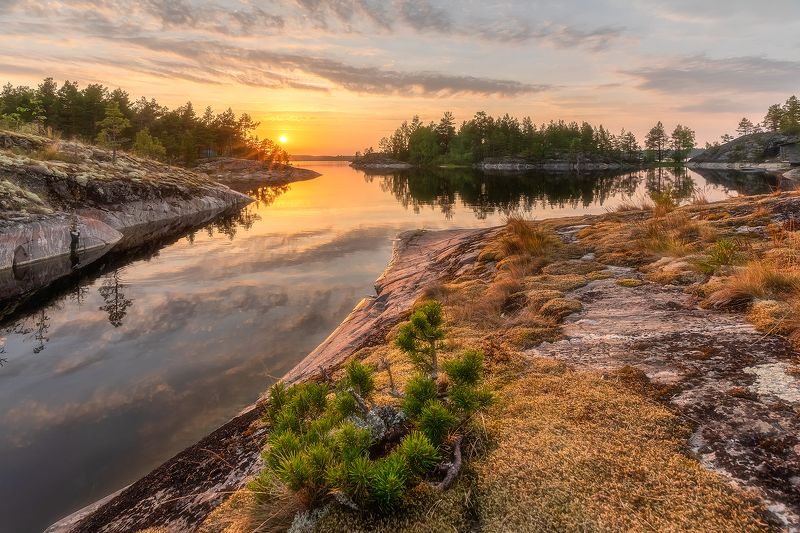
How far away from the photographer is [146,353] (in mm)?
10594

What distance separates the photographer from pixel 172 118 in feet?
319

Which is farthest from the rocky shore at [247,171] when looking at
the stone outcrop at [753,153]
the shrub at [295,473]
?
the stone outcrop at [753,153]

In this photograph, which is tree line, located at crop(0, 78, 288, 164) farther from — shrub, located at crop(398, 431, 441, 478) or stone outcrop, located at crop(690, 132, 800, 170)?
stone outcrop, located at crop(690, 132, 800, 170)

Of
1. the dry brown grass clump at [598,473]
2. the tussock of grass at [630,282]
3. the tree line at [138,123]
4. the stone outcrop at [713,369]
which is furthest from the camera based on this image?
the tree line at [138,123]

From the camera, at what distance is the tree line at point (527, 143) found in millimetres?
163125

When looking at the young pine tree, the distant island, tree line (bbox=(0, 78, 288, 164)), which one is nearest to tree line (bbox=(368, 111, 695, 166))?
the distant island

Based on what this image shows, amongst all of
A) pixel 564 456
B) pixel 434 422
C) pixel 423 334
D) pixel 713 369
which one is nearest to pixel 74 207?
pixel 423 334

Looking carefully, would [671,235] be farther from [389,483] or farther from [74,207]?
[74,207]

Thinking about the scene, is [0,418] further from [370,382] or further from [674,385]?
[674,385]

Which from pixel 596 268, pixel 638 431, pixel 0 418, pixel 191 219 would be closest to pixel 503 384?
pixel 638 431

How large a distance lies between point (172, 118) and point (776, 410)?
115 m

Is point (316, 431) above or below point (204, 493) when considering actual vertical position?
above

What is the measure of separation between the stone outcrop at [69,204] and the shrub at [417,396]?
16.8 metres

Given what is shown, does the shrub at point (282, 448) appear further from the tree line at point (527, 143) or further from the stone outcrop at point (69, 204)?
the tree line at point (527, 143)
